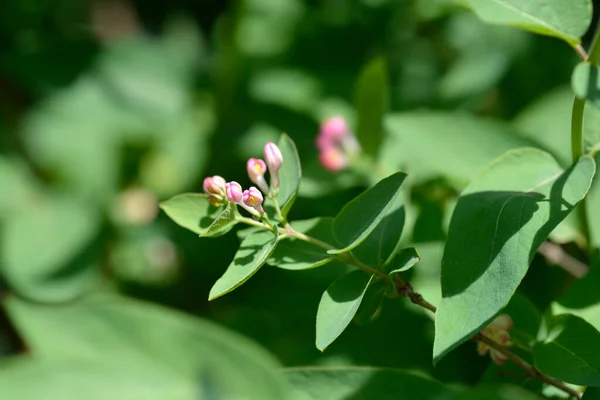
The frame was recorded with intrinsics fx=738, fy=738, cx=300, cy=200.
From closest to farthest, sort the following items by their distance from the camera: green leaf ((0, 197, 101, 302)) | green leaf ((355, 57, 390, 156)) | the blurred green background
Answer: green leaf ((355, 57, 390, 156)) → the blurred green background → green leaf ((0, 197, 101, 302))

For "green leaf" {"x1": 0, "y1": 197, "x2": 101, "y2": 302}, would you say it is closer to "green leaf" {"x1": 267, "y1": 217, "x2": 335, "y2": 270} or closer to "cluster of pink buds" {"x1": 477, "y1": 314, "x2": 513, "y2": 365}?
"green leaf" {"x1": 267, "y1": 217, "x2": 335, "y2": 270}

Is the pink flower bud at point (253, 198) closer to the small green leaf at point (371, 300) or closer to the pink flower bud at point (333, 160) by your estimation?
the small green leaf at point (371, 300)

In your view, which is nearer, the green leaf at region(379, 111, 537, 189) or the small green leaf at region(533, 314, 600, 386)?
the small green leaf at region(533, 314, 600, 386)

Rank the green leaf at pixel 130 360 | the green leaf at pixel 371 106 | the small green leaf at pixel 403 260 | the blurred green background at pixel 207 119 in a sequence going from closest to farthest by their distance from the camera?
the green leaf at pixel 130 360, the small green leaf at pixel 403 260, the green leaf at pixel 371 106, the blurred green background at pixel 207 119

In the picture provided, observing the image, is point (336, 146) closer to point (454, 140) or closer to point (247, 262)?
point (454, 140)

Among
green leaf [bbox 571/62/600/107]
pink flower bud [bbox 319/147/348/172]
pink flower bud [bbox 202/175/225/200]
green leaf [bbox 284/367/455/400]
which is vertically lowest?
pink flower bud [bbox 319/147/348/172]

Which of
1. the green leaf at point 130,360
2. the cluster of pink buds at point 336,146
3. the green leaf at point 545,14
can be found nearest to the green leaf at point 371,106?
the cluster of pink buds at point 336,146

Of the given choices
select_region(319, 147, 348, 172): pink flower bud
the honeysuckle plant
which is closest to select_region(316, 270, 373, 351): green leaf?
the honeysuckle plant
